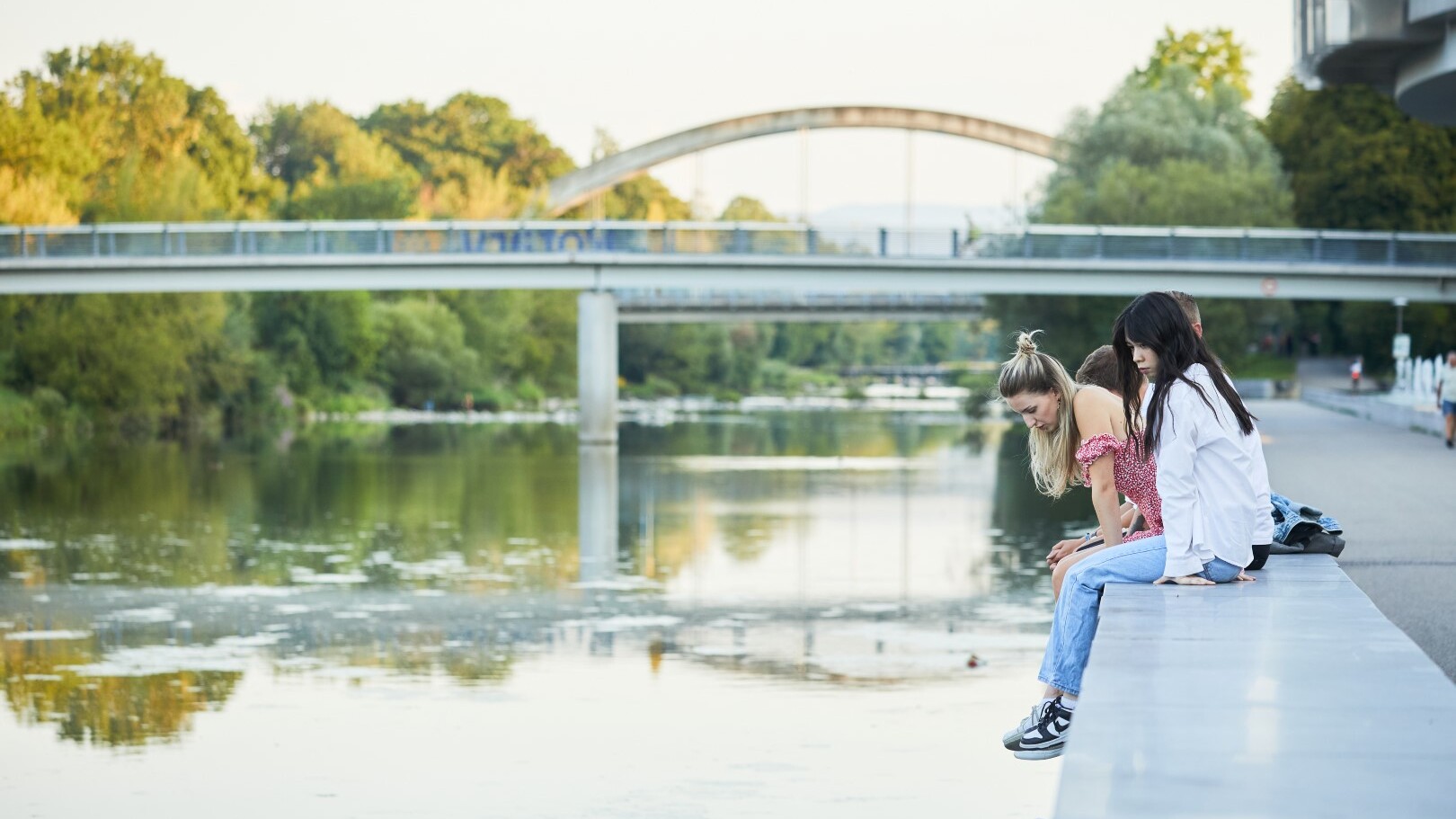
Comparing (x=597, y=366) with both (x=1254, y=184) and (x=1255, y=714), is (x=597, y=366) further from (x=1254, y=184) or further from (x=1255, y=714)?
(x=1255, y=714)

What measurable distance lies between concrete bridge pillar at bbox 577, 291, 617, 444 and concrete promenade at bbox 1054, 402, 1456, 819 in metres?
42.1

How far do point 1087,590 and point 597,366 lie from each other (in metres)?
45.6

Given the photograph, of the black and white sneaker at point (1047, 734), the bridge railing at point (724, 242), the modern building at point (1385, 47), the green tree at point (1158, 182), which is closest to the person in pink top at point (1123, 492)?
the black and white sneaker at point (1047, 734)

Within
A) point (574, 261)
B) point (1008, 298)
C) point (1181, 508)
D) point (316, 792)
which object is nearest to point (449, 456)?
point (574, 261)

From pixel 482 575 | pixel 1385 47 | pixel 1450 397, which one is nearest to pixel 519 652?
pixel 482 575

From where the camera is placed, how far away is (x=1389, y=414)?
36.5 m

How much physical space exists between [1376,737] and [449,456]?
39153mm

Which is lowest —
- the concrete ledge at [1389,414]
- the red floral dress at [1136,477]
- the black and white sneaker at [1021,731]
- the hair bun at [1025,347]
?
the concrete ledge at [1389,414]

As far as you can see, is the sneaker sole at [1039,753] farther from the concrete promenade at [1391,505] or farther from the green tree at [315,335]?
the green tree at [315,335]

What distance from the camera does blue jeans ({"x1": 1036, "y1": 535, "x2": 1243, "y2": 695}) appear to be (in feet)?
24.1

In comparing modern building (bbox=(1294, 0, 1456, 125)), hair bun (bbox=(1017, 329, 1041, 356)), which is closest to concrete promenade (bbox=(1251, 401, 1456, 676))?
hair bun (bbox=(1017, 329, 1041, 356))

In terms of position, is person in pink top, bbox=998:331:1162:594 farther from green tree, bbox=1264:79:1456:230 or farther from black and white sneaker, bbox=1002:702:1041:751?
green tree, bbox=1264:79:1456:230

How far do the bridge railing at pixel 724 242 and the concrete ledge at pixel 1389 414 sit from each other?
487 centimetres

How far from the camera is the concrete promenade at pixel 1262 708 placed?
4.75 meters
